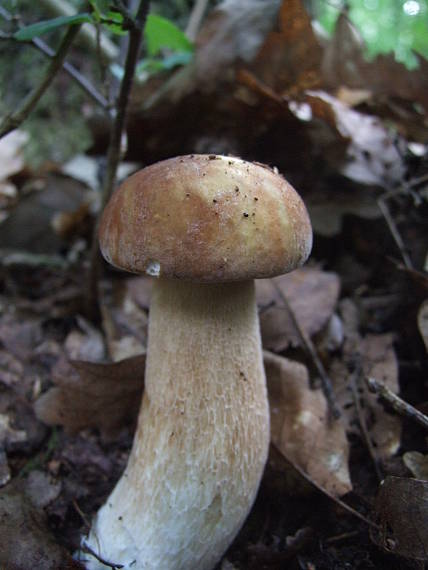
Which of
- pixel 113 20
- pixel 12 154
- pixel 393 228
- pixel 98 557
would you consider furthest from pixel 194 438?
pixel 12 154

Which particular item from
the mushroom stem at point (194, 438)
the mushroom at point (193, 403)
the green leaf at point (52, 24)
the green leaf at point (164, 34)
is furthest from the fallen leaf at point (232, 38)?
the mushroom stem at point (194, 438)

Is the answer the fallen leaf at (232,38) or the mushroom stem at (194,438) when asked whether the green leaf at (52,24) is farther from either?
the fallen leaf at (232,38)

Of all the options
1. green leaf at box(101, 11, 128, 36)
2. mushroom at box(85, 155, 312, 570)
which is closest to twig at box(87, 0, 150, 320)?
green leaf at box(101, 11, 128, 36)

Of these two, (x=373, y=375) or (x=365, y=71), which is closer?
(x=373, y=375)

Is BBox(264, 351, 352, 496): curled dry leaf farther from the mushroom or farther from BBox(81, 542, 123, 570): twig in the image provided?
BBox(81, 542, 123, 570): twig

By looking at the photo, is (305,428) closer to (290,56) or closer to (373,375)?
(373,375)

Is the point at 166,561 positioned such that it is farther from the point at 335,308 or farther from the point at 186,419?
the point at 335,308

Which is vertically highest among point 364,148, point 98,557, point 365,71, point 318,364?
point 365,71
